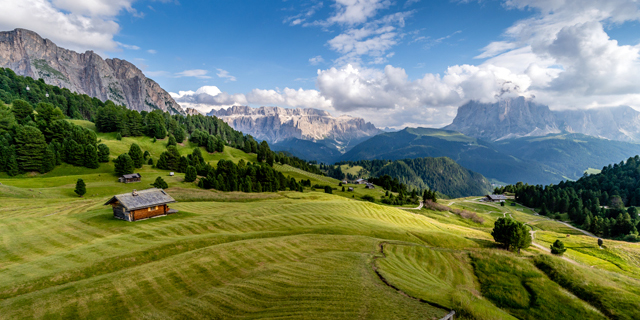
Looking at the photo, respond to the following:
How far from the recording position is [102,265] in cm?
2553

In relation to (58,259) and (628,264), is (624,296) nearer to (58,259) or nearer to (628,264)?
(628,264)

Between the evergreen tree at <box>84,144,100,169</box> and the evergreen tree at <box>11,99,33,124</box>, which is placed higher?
the evergreen tree at <box>11,99,33,124</box>

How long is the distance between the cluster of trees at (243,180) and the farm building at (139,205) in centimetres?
4400

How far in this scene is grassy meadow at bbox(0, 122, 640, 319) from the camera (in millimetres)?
17656

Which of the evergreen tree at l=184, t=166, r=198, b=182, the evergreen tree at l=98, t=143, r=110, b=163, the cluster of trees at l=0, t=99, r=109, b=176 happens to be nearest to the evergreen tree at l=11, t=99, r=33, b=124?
the cluster of trees at l=0, t=99, r=109, b=176

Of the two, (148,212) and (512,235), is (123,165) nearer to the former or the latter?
(148,212)

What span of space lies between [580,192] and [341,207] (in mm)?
170156

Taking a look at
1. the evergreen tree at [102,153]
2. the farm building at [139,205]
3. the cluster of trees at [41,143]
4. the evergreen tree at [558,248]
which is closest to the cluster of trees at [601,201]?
the evergreen tree at [558,248]

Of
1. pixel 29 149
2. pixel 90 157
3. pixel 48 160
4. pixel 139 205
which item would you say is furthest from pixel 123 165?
pixel 139 205

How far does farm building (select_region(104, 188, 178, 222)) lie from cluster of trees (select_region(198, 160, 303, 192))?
4400cm

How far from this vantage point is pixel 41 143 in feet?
276

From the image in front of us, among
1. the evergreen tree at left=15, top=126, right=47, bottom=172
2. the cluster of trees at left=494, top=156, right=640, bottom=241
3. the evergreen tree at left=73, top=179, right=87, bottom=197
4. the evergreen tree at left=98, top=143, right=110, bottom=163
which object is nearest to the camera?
the evergreen tree at left=73, top=179, right=87, bottom=197

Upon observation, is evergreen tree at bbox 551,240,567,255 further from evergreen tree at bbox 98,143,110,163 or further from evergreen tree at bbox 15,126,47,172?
evergreen tree at bbox 15,126,47,172

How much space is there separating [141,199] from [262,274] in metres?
32.7
